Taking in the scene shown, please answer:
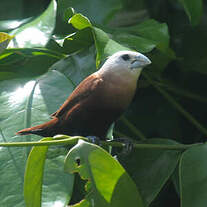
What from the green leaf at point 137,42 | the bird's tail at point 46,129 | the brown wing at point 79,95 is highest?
the green leaf at point 137,42

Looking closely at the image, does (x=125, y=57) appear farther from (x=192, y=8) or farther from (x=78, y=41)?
(x=192, y=8)

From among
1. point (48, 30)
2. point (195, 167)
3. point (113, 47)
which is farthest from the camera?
point (48, 30)

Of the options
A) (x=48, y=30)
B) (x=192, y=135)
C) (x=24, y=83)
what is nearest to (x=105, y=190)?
(x=24, y=83)

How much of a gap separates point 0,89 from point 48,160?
28 cm

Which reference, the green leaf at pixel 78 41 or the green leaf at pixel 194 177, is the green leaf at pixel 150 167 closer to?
the green leaf at pixel 194 177

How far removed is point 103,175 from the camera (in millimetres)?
917

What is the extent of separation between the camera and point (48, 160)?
1.07m

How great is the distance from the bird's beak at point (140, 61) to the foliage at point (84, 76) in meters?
0.08

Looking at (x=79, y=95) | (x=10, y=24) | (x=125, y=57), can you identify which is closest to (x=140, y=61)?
(x=125, y=57)

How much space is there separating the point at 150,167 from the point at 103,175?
0.87ft

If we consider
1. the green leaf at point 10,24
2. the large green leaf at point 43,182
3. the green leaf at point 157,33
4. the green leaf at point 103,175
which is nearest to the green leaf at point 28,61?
the green leaf at point 10,24

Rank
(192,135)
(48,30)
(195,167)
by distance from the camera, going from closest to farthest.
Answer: (195,167)
(48,30)
(192,135)

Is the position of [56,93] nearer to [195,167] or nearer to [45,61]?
[45,61]

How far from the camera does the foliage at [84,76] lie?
0.93m
